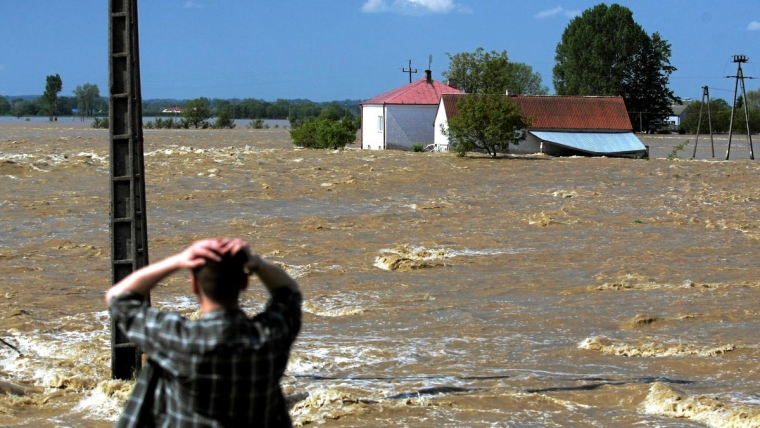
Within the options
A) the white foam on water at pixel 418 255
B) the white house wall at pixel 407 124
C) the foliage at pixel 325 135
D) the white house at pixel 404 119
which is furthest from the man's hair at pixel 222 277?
the white house wall at pixel 407 124

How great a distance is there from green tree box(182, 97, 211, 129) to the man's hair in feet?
286

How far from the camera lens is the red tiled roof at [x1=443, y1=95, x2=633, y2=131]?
46438 millimetres

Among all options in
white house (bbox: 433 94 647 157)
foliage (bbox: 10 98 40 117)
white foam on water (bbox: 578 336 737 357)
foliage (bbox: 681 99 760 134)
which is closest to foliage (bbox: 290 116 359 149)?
white house (bbox: 433 94 647 157)

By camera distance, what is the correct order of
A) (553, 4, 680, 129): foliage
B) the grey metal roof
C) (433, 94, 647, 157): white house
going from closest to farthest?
1. the grey metal roof
2. (433, 94, 647, 157): white house
3. (553, 4, 680, 129): foliage

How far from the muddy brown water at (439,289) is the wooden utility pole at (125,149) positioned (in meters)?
1.12

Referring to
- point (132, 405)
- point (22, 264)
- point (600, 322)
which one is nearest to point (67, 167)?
point (22, 264)

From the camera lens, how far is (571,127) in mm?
46562

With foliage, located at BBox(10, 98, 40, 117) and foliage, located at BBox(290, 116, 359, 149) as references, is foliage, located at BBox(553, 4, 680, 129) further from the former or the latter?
foliage, located at BBox(10, 98, 40, 117)

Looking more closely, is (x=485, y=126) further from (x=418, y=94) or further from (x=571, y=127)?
(x=418, y=94)

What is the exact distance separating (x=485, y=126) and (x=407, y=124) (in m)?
14.0

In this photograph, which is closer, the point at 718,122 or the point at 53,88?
the point at 718,122

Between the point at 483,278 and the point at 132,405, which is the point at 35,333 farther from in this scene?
the point at 132,405

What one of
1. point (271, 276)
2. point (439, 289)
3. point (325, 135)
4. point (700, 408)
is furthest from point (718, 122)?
point (271, 276)

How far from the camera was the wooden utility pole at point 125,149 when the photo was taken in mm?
8328
